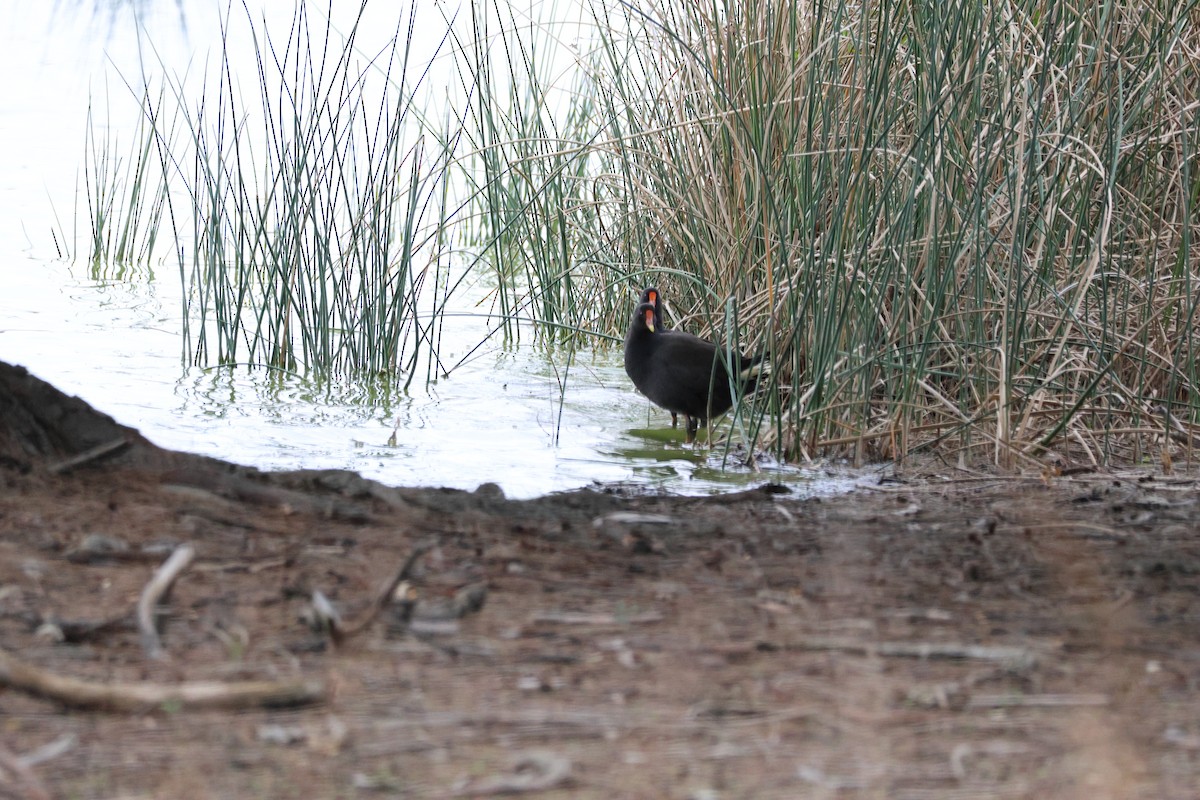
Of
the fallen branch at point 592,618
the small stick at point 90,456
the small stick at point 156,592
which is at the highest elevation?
the small stick at point 90,456

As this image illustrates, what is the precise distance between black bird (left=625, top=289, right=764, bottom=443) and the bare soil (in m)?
1.47

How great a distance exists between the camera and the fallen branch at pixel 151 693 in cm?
155

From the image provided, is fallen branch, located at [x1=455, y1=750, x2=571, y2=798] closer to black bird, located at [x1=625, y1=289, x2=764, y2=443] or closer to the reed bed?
the reed bed

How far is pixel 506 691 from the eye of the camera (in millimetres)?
1655

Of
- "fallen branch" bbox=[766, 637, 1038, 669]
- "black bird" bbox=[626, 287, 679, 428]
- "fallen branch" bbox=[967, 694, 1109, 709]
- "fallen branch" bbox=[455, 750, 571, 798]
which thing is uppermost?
"black bird" bbox=[626, 287, 679, 428]

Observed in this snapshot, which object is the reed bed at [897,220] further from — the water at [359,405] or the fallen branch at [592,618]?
the fallen branch at [592,618]

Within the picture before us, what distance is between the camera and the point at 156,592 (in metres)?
1.87

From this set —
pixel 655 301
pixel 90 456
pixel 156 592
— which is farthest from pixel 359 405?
pixel 156 592

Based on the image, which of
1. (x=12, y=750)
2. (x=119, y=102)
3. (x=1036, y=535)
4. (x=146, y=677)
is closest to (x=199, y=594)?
(x=146, y=677)

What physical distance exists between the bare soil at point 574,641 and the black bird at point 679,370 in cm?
147

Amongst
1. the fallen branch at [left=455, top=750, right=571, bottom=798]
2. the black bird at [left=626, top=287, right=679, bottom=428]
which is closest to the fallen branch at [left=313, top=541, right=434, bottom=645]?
the fallen branch at [left=455, top=750, right=571, bottom=798]

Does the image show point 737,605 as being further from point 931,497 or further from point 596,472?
point 596,472

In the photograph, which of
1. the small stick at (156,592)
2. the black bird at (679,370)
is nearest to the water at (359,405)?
the black bird at (679,370)

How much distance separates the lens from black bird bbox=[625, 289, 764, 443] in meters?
4.18
